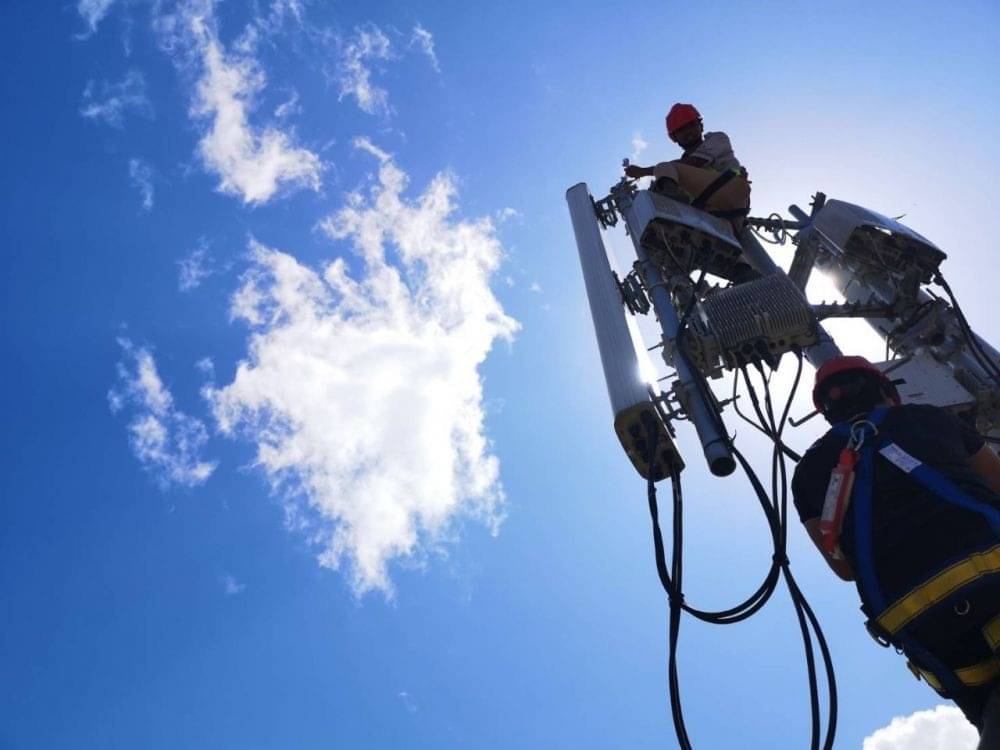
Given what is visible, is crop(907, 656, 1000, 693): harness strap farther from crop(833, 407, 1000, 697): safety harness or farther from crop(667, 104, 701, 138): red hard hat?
crop(667, 104, 701, 138): red hard hat

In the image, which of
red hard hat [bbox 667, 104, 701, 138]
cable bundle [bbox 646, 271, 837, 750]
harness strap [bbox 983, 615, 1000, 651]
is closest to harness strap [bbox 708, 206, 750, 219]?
red hard hat [bbox 667, 104, 701, 138]

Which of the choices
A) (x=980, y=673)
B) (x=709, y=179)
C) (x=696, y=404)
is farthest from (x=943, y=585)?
(x=709, y=179)

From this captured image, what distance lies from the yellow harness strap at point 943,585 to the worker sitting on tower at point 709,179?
456cm

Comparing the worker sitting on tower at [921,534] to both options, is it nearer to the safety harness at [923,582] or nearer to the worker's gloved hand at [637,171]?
the safety harness at [923,582]

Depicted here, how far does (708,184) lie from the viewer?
6039 millimetres

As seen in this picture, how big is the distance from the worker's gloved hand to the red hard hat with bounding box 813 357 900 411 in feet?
12.5

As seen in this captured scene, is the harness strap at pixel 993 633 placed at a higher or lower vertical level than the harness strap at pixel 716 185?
lower

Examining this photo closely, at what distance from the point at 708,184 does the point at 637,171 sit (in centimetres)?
77

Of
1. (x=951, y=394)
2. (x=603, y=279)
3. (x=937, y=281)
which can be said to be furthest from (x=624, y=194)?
(x=951, y=394)

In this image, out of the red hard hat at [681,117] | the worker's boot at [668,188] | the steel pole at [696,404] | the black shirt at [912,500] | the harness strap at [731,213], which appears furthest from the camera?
the red hard hat at [681,117]

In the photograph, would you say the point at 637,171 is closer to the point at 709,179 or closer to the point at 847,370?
the point at 709,179

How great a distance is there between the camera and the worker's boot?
6.00 m

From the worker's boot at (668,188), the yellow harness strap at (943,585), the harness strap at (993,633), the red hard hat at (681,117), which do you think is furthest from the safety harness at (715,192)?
the harness strap at (993,633)

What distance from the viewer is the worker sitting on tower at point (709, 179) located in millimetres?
6031
